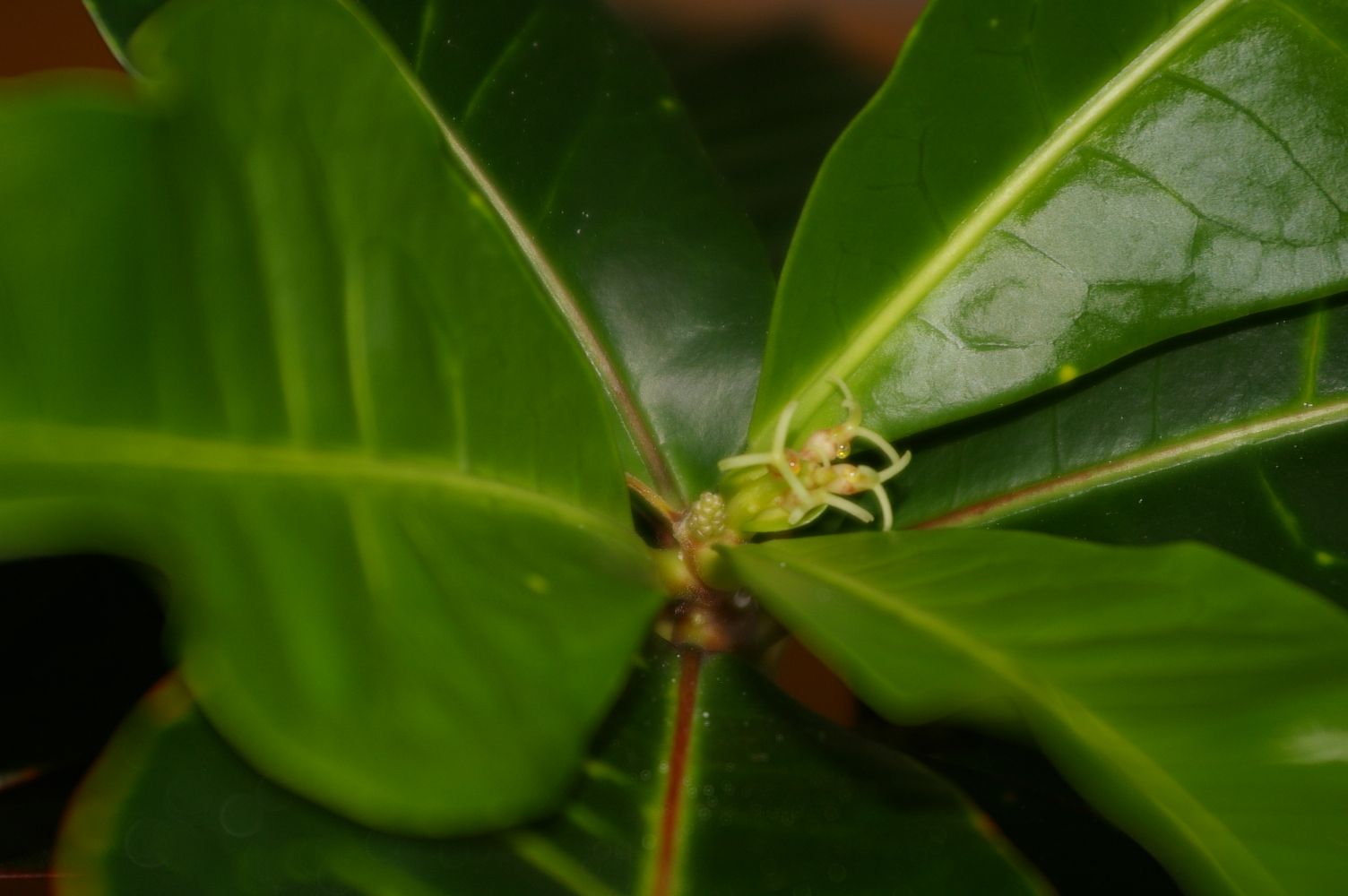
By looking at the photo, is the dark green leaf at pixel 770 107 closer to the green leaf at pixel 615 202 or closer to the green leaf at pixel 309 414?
the green leaf at pixel 615 202

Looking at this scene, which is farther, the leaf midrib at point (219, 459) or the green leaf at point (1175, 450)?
the green leaf at point (1175, 450)

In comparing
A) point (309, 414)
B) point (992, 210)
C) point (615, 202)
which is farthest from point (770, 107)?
point (309, 414)

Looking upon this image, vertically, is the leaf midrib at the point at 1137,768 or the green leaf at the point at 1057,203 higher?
the green leaf at the point at 1057,203

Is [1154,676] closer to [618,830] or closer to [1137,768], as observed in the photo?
[1137,768]

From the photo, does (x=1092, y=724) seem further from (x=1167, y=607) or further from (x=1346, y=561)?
(x=1346, y=561)

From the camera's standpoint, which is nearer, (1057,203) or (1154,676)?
(1154,676)

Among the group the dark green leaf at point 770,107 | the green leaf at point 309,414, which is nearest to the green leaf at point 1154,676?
the green leaf at point 309,414

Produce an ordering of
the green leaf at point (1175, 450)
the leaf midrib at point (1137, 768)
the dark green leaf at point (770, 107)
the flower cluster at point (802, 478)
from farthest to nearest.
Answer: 1. the dark green leaf at point (770, 107)
2. the green leaf at point (1175, 450)
3. the flower cluster at point (802, 478)
4. the leaf midrib at point (1137, 768)

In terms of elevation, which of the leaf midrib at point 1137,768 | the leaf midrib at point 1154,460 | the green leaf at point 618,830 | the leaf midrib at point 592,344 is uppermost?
the leaf midrib at point 1154,460
